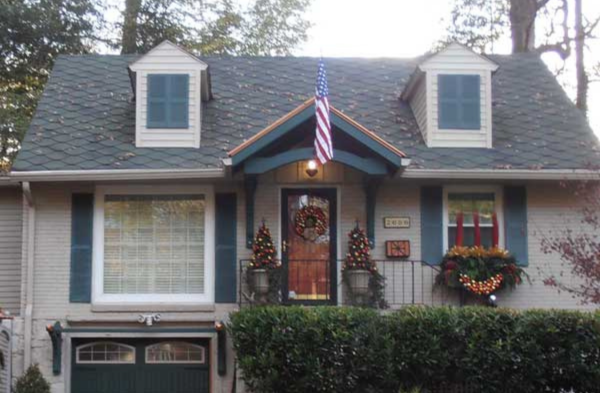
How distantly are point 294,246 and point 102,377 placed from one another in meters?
3.47

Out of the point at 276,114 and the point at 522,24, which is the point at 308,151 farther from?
the point at 522,24

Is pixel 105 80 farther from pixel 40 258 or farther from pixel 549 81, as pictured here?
pixel 549 81

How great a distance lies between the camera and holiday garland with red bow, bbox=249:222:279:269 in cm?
1362

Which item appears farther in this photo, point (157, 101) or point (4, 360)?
point (157, 101)

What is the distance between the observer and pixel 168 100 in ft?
49.1

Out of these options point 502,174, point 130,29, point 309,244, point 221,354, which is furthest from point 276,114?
point 130,29

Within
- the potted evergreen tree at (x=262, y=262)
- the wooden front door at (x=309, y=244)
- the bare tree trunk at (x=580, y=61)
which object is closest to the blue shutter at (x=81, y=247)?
the potted evergreen tree at (x=262, y=262)

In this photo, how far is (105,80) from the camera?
55.3 ft

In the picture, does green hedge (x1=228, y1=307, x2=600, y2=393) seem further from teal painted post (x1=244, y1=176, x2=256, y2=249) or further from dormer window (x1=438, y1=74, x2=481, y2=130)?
dormer window (x1=438, y1=74, x2=481, y2=130)

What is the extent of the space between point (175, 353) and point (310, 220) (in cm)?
286

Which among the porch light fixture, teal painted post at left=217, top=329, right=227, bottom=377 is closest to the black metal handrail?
teal painted post at left=217, top=329, right=227, bottom=377

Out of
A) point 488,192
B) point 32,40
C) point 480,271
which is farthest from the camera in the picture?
point 32,40

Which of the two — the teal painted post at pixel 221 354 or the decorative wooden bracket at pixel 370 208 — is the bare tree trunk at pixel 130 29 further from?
the teal painted post at pixel 221 354

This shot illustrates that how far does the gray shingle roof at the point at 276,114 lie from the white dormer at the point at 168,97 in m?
0.24
